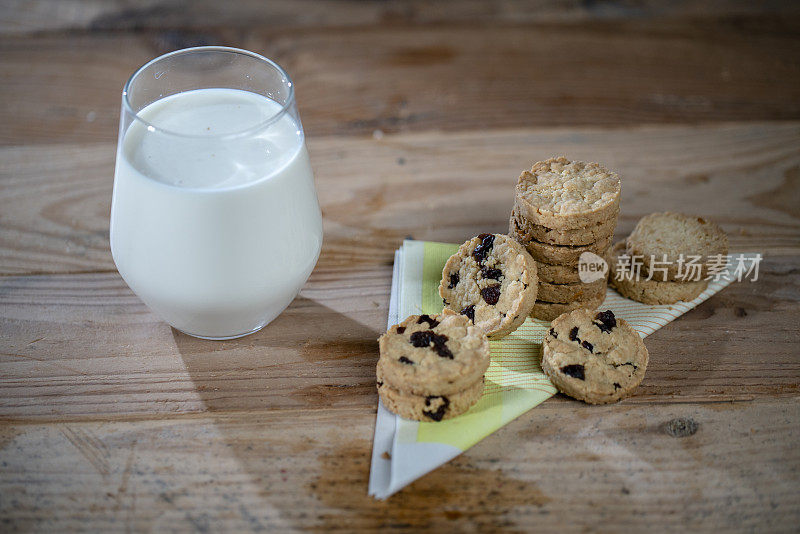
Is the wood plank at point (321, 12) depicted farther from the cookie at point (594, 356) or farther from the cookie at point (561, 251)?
the cookie at point (594, 356)

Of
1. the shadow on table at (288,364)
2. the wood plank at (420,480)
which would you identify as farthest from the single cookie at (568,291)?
the shadow on table at (288,364)

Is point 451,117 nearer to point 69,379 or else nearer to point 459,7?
point 459,7

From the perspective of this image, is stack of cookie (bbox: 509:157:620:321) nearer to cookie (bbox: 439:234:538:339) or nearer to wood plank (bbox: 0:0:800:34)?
cookie (bbox: 439:234:538:339)

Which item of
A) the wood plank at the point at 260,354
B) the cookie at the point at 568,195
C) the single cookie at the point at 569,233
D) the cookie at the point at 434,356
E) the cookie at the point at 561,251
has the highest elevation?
the cookie at the point at 568,195

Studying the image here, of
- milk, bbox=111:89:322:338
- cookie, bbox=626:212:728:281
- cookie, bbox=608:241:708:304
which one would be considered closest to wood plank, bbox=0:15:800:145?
cookie, bbox=626:212:728:281

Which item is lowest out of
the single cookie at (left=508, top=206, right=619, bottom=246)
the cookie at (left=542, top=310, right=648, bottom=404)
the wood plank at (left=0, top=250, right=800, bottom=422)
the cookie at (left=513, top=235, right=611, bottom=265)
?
the wood plank at (left=0, top=250, right=800, bottom=422)

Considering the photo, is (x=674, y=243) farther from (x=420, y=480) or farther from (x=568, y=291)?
(x=420, y=480)
